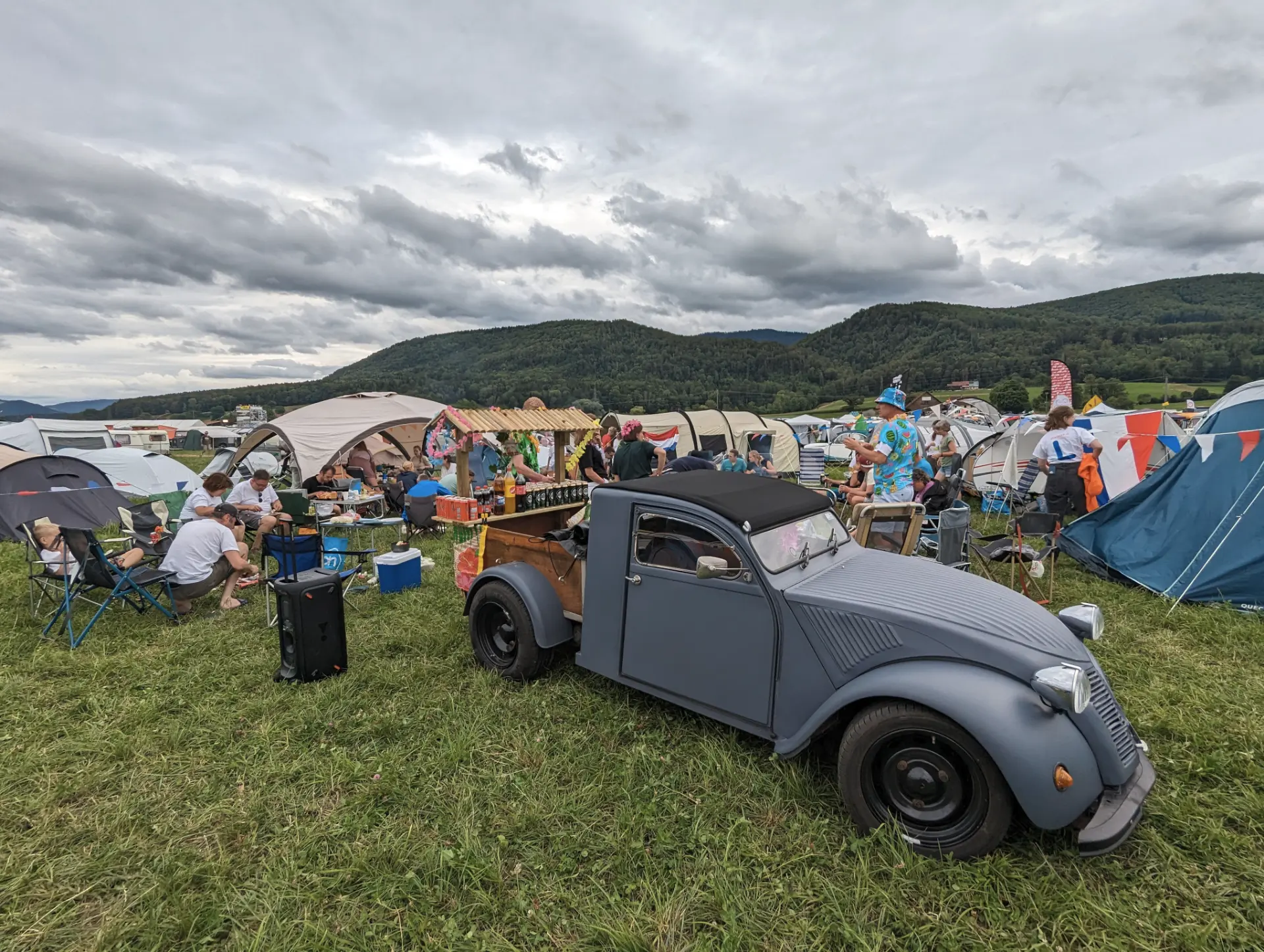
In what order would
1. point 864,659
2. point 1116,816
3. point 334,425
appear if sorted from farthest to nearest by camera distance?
point 334,425, point 864,659, point 1116,816

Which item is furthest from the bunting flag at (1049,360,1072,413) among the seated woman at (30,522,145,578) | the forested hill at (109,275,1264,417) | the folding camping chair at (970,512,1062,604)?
the forested hill at (109,275,1264,417)

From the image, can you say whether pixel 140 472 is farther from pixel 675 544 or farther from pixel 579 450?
pixel 675 544

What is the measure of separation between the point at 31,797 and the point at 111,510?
32.9 feet

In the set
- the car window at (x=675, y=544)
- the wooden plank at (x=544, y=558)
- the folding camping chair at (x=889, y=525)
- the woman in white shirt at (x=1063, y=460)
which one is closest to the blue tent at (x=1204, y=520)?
the woman in white shirt at (x=1063, y=460)

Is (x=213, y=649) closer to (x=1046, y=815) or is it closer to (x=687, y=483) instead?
(x=687, y=483)

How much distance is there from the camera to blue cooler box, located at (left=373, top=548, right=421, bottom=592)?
706cm

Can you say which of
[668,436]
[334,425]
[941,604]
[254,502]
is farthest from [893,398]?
[668,436]

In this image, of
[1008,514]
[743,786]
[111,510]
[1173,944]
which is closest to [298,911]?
[743,786]

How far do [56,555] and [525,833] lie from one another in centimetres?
669

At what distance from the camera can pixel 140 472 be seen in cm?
1372

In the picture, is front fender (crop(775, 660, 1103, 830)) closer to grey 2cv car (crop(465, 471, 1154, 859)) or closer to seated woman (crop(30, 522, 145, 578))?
grey 2cv car (crop(465, 471, 1154, 859))

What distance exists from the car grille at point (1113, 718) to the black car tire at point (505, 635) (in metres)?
3.39

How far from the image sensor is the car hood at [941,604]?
2.76m

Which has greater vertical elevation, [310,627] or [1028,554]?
[1028,554]
